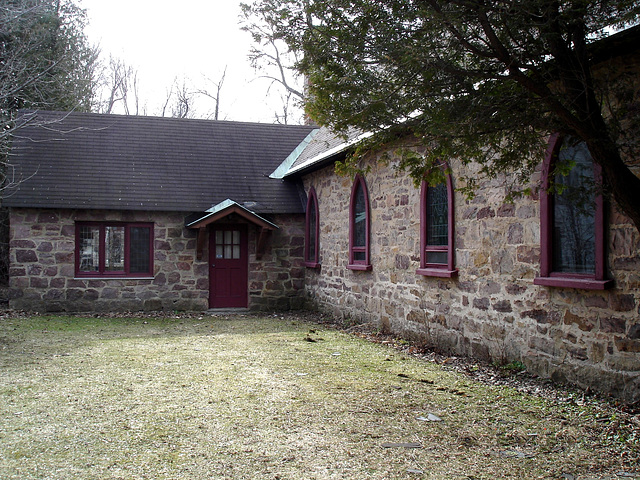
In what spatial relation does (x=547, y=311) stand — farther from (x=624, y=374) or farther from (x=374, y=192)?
(x=374, y=192)

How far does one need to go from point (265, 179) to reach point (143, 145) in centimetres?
349

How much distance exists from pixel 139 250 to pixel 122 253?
0.42 meters

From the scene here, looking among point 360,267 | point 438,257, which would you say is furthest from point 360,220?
point 438,257

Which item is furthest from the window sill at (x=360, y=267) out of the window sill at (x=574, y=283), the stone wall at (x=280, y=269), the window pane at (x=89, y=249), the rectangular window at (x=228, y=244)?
the window pane at (x=89, y=249)

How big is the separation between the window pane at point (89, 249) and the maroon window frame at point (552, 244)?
36.0 feet

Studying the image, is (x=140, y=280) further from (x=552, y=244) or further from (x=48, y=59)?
(x=552, y=244)

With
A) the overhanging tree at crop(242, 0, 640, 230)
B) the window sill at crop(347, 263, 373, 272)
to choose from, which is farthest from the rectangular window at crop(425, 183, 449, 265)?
the overhanging tree at crop(242, 0, 640, 230)

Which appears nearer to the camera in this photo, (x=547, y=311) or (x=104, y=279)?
(x=547, y=311)

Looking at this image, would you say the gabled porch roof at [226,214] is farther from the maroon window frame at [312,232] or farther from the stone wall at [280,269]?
the maroon window frame at [312,232]

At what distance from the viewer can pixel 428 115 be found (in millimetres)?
4871

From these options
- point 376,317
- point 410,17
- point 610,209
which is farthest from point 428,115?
point 376,317

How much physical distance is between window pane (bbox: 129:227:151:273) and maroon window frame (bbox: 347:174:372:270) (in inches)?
212

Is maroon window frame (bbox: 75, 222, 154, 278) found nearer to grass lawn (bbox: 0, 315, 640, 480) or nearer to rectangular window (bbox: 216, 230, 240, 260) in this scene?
rectangular window (bbox: 216, 230, 240, 260)

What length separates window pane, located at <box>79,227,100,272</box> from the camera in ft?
47.5
